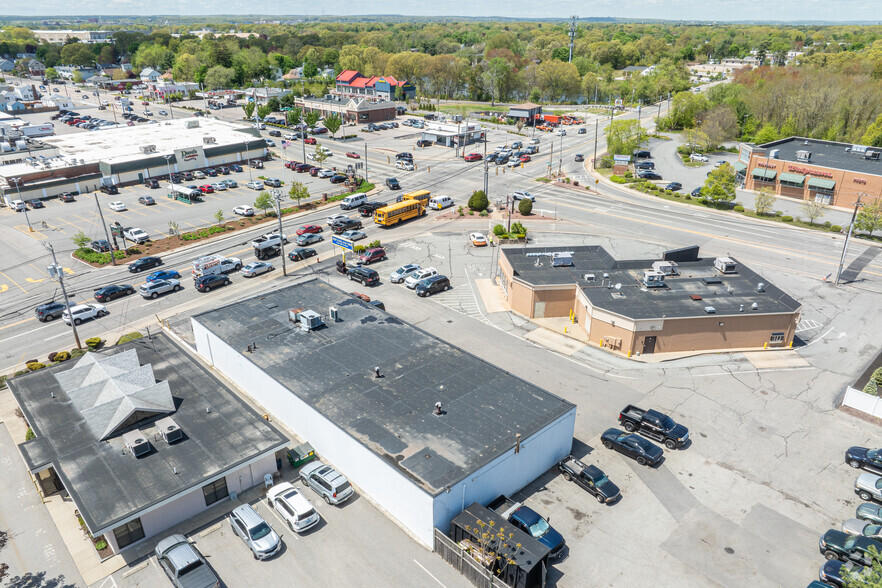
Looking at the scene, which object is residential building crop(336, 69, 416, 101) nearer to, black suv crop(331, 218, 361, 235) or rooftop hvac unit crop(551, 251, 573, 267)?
black suv crop(331, 218, 361, 235)

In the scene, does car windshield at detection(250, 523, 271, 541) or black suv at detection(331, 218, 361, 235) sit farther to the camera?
black suv at detection(331, 218, 361, 235)

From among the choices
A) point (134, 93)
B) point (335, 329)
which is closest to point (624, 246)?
point (335, 329)

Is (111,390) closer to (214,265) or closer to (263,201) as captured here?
(214,265)

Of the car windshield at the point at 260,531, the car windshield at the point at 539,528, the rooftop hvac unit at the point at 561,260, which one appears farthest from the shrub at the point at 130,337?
the rooftop hvac unit at the point at 561,260

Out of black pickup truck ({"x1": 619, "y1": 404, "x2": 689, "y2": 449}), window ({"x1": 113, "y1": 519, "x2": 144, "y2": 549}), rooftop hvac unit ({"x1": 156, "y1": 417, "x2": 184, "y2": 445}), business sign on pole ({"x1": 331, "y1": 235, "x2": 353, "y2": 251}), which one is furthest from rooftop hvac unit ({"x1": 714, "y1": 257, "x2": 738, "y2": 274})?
window ({"x1": 113, "y1": 519, "x2": 144, "y2": 549})

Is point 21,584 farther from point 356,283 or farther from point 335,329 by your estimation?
point 356,283
